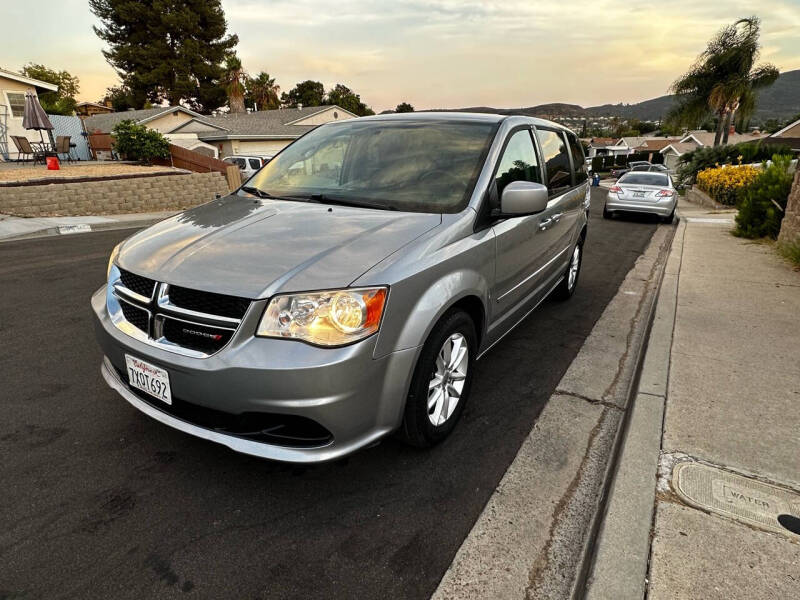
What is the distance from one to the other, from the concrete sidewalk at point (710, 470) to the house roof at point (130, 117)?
104 ft

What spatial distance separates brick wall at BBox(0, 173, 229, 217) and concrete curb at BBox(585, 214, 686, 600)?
41.5 feet

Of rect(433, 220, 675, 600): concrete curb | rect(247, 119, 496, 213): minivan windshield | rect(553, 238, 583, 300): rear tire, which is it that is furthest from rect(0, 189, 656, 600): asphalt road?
rect(553, 238, 583, 300): rear tire

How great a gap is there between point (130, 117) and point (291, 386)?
36.9 metres

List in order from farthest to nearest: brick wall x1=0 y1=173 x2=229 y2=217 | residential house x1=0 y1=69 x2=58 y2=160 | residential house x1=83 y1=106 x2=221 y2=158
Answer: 1. residential house x1=83 y1=106 x2=221 y2=158
2. residential house x1=0 y1=69 x2=58 y2=160
3. brick wall x1=0 y1=173 x2=229 y2=217

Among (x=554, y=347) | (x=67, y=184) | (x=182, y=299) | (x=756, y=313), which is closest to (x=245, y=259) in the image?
(x=182, y=299)

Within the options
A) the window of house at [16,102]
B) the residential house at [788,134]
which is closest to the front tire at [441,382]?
the window of house at [16,102]

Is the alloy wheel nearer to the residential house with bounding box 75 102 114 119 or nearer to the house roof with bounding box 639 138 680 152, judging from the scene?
the residential house with bounding box 75 102 114 119

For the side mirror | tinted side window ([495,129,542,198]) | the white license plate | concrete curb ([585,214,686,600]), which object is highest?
tinted side window ([495,129,542,198])

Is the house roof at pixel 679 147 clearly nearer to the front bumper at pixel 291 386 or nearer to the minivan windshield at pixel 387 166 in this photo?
the minivan windshield at pixel 387 166

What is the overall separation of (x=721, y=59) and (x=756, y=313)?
130 ft

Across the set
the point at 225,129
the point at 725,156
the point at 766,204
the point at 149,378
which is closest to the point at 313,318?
the point at 149,378

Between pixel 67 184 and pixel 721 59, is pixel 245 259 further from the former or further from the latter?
pixel 721 59

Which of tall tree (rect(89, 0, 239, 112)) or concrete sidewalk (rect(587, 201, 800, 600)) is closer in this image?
concrete sidewalk (rect(587, 201, 800, 600))

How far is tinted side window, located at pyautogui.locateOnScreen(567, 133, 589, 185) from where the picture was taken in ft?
16.5
